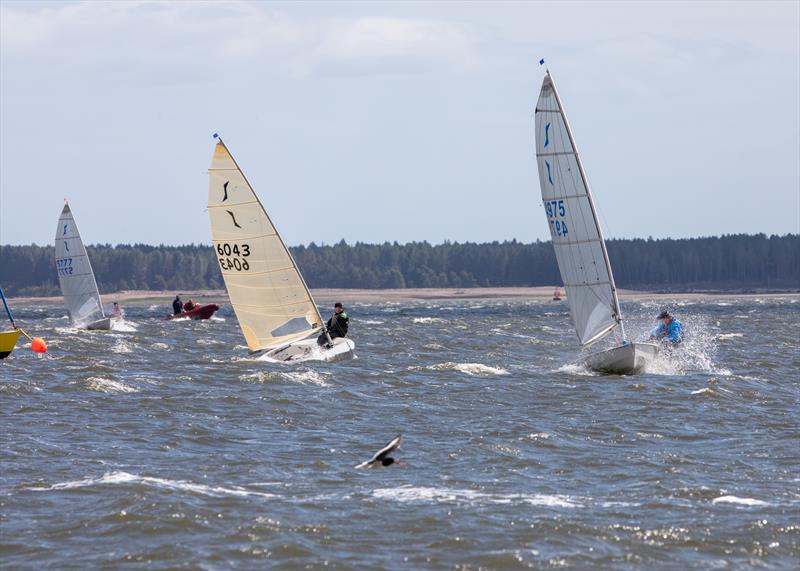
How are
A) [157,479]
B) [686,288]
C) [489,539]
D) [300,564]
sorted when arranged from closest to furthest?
1. [300,564]
2. [489,539]
3. [157,479]
4. [686,288]

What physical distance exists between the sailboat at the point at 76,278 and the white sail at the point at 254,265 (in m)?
22.5

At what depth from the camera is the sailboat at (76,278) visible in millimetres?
52406

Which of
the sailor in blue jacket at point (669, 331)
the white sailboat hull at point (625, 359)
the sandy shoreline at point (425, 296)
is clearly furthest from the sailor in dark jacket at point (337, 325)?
the sandy shoreline at point (425, 296)

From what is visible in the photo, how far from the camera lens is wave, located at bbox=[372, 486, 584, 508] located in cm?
1411

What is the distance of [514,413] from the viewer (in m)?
21.5

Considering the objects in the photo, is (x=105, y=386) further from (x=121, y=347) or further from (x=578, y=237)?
(x=121, y=347)

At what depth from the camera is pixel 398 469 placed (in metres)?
16.0

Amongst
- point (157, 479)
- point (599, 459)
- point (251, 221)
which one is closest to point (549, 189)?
point (251, 221)

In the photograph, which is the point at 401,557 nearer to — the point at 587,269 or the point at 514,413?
the point at 514,413

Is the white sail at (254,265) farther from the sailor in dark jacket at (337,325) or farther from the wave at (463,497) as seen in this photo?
the wave at (463,497)

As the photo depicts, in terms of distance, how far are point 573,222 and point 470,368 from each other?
484 cm

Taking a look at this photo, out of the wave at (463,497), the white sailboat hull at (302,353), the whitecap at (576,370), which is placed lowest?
the wave at (463,497)

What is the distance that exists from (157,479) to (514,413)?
7.82m

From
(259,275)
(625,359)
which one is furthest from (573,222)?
(259,275)
